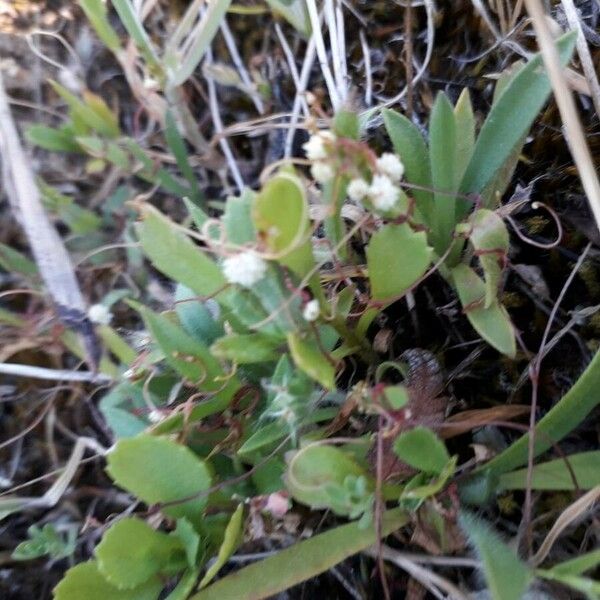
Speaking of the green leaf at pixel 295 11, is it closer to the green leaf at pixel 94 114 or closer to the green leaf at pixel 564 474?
the green leaf at pixel 94 114

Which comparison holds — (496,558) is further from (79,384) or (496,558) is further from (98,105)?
(98,105)

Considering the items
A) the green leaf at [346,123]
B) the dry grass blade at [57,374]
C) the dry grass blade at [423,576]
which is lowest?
the dry grass blade at [423,576]

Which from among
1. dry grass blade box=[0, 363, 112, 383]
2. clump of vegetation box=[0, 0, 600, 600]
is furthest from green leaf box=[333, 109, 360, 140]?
dry grass blade box=[0, 363, 112, 383]

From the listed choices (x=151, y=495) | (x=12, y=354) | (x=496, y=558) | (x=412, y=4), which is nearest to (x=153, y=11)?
(x=412, y=4)

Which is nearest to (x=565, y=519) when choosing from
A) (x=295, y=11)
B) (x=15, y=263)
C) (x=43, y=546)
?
(x=43, y=546)

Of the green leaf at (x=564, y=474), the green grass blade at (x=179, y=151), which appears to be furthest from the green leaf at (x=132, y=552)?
the green grass blade at (x=179, y=151)

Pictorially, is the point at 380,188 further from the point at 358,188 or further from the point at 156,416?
the point at 156,416
